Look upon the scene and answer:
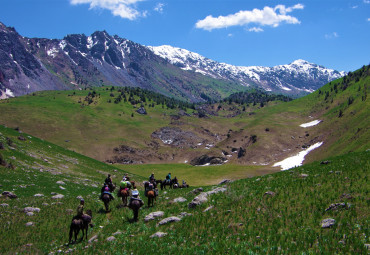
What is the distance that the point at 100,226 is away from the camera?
23.3 meters

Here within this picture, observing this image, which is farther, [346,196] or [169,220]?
[169,220]

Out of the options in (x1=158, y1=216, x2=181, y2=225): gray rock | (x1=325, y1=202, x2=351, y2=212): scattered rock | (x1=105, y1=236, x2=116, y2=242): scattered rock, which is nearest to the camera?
(x1=325, y1=202, x2=351, y2=212): scattered rock

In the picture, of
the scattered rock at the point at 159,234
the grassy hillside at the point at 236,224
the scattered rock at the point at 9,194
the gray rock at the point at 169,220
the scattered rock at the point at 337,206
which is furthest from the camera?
the scattered rock at the point at 9,194

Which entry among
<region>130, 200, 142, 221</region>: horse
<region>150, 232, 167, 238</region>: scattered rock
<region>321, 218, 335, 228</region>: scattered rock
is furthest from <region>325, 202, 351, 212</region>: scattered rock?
<region>130, 200, 142, 221</region>: horse

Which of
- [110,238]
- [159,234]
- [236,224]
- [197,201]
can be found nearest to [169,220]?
[159,234]

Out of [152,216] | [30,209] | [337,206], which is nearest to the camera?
[337,206]

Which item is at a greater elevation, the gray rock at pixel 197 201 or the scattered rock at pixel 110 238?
the gray rock at pixel 197 201

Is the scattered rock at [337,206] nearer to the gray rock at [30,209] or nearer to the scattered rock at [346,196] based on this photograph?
the scattered rock at [346,196]

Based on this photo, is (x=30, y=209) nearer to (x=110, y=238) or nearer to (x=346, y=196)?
(x=110, y=238)

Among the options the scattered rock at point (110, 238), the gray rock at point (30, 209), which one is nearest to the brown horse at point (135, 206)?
the scattered rock at point (110, 238)

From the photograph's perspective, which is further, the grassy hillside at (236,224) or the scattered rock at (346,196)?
the scattered rock at (346,196)

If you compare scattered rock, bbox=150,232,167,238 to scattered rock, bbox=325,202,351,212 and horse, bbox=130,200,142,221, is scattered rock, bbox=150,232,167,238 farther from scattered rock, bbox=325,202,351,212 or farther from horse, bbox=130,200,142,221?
scattered rock, bbox=325,202,351,212

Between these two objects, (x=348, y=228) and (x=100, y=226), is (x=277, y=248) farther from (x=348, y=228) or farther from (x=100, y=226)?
(x=100, y=226)

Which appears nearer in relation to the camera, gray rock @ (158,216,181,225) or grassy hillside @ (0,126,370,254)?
grassy hillside @ (0,126,370,254)
